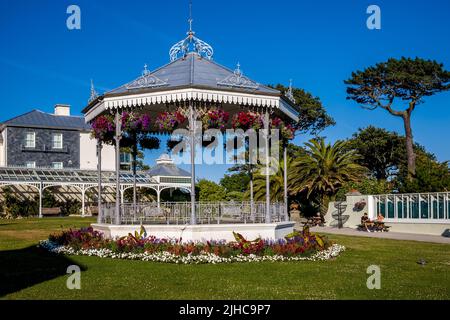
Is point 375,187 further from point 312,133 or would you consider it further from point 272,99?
point 312,133

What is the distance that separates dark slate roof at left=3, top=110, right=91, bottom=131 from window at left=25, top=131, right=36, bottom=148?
32.2 inches

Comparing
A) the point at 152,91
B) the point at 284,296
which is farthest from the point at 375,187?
the point at 284,296

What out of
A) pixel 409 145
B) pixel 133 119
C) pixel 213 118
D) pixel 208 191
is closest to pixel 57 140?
pixel 208 191

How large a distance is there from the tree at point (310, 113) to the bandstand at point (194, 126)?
42.4m

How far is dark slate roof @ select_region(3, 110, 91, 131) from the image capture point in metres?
53.7

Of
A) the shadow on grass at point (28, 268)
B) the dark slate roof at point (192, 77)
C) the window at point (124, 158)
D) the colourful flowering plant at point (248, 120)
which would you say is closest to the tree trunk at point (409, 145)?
the window at point (124, 158)

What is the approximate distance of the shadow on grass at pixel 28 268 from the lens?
11273 mm

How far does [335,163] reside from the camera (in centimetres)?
3812

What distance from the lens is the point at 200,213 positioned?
16.9m

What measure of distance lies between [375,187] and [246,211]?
2165 cm

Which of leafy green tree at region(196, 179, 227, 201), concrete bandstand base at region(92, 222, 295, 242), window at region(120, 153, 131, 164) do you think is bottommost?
concrete bandstand base at region(92, 222, 295, 242)

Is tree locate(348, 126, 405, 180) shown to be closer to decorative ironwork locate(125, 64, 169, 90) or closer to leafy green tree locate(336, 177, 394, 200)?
leafy green tree locate(336, 177, 394, 200)

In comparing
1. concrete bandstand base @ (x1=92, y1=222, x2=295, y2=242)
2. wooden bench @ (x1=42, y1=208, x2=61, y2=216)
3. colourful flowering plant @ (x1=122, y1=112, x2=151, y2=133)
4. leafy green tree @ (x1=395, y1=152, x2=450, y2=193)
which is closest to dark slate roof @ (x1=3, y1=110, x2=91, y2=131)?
wooden bench @ (x1=42, y1=208, x2=61, y2=216)

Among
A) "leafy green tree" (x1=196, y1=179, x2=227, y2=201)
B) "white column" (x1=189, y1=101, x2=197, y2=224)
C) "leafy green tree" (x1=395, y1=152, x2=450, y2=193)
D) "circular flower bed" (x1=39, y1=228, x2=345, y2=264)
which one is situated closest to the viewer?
"circular flower bed" (x1=39, y1=228, x2=345, y2=264)
